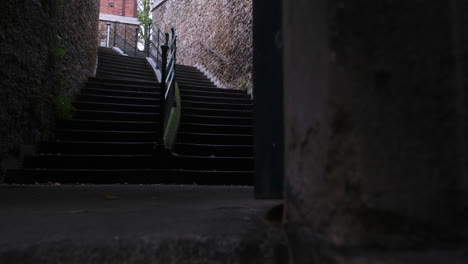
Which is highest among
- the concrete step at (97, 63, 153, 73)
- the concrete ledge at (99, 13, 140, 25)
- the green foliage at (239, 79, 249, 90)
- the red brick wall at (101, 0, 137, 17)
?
the red brick wall at (101, 0, 137, 17)

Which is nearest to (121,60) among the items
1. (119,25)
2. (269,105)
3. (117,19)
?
(269,105)

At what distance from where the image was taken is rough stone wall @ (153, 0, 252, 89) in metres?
9.09

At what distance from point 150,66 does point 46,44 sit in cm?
529

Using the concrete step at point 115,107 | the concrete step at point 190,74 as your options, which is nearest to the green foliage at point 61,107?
the concrete step at point 115,107

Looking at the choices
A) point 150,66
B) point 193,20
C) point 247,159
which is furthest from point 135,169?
point 193,20

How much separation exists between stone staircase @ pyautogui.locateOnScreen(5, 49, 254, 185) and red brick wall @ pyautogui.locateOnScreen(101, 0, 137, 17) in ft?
64.1

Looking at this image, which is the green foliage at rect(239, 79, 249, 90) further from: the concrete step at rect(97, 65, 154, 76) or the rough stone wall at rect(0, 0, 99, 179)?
the rough stone wall at rect(0, 0, 99, 179)

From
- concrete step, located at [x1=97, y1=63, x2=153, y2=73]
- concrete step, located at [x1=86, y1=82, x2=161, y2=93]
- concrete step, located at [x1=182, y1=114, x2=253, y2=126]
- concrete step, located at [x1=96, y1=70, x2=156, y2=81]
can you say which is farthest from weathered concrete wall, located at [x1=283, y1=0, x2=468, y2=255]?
concrete step, located at [x1=97, y1=63, x2=153, y2=73]

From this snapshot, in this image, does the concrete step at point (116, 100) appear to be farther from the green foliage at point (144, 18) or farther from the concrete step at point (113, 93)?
the green foliage at point (144, 18)

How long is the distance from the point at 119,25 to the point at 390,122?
1999 cm

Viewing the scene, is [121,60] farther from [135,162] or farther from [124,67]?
[135,162]

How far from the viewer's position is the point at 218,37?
1086 cm

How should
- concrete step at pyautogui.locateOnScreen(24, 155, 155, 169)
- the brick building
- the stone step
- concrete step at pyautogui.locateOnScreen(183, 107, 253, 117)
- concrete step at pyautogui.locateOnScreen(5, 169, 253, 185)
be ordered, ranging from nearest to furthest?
concrete step at pyautogui.locateOnScreen(5, 169, 253, 185)
concrete step at pyautogui.locateOnScreen(24, 155, 155, 169)
concrete step at pyautogui.locateOnScreen(183, 107, 253, 117)
the stone step
the brick building

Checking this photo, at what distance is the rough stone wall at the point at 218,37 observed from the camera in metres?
9.09
